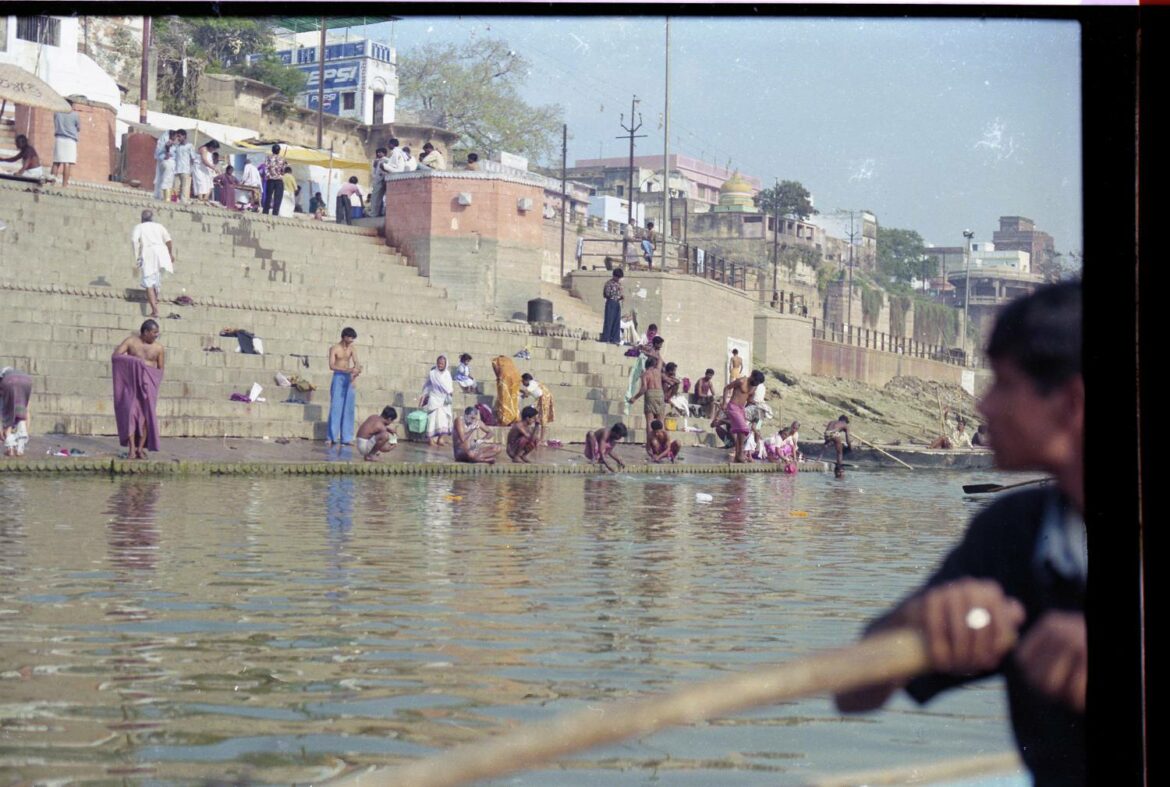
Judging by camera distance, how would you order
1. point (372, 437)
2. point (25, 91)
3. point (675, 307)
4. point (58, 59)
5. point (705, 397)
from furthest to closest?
point (58, 59) < point (675, 307) < point (705, 397) < point (25, 91) < point (372, 437)

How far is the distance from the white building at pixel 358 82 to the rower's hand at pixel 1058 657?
40.9 m

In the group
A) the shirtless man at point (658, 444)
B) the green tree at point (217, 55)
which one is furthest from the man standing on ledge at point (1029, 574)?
the green tree at point (217, 55)

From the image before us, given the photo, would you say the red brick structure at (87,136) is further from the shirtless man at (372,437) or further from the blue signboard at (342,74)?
the blue signboard at (342,74)

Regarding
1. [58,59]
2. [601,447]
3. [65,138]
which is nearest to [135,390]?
[601,447]

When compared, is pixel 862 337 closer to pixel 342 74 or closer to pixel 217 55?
pixel 342 74

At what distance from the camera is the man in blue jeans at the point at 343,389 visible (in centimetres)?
1452

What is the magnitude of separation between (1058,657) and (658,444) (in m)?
15.0

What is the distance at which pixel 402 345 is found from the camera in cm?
1812

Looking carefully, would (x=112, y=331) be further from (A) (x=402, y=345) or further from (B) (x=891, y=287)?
(B) (x=891, y=287)

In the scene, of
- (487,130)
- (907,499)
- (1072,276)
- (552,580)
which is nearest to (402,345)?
(907,499)

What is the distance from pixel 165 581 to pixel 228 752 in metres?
2.76

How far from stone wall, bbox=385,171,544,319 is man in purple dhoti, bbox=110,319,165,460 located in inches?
422

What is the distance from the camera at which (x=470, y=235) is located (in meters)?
23.1

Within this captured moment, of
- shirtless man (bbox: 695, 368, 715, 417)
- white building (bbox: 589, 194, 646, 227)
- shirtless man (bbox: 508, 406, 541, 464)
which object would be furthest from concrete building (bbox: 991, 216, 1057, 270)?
white building (bbox: 589, 194, 646, 227)
